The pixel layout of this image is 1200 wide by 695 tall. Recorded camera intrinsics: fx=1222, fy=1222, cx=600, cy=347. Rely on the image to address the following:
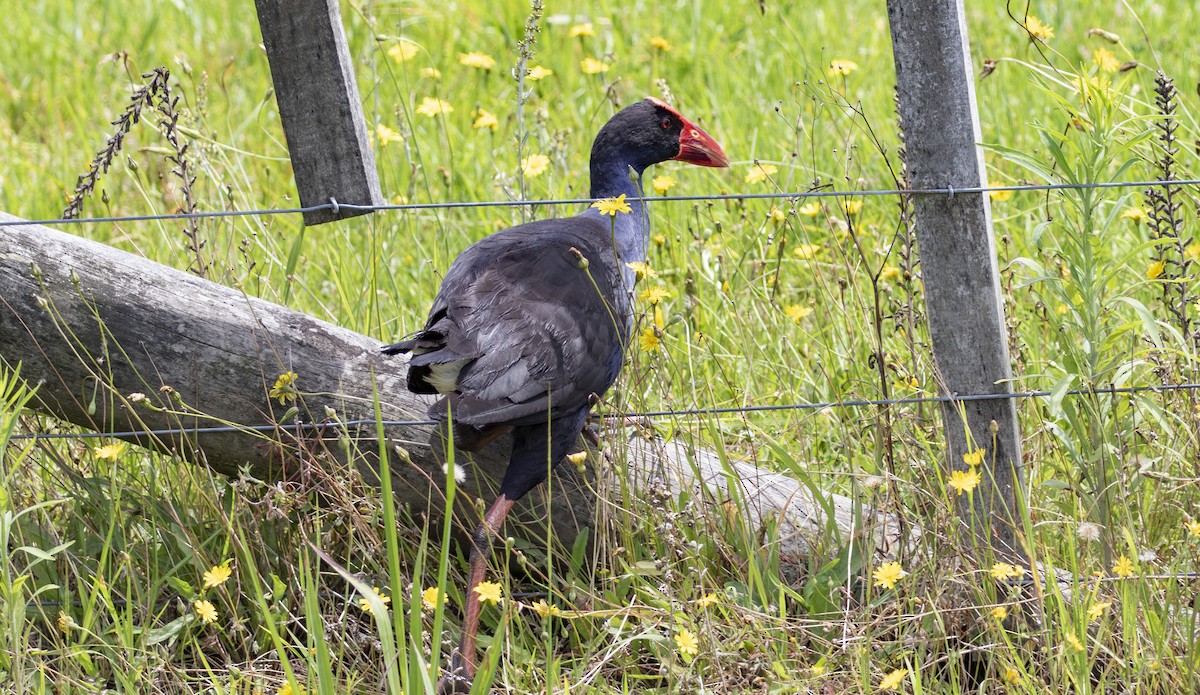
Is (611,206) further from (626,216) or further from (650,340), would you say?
(626,216)

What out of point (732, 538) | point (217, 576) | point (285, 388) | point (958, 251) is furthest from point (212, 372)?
point (958, 251)

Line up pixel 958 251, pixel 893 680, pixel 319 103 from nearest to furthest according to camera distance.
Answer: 1. pixel 893 680
2. pixel 958 251
3. pixel 319 103

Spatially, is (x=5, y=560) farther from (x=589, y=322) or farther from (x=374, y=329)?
(x=374, y=329)

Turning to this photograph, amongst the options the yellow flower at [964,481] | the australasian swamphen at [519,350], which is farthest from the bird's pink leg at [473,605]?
the yellow flower at [964,481]

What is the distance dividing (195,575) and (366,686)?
22.6 inches

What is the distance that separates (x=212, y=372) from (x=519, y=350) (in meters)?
0.66

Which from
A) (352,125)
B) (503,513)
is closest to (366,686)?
(503,513)

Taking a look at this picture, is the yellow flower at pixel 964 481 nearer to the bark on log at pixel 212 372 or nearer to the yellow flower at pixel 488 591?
the bark on log at pixel 212 372

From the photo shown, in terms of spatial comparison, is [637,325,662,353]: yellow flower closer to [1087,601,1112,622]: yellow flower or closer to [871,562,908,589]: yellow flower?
[871,562,908,589]: yellow flower

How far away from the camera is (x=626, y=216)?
3242 millimetres

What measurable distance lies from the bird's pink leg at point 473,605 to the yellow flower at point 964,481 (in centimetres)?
87

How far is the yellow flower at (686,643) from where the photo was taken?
2164mm

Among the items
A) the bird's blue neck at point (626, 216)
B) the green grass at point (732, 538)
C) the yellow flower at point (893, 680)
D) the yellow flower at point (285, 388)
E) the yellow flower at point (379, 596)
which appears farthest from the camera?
the bird's blue neck at point (626, 216)

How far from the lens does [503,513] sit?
2512 millimetres
